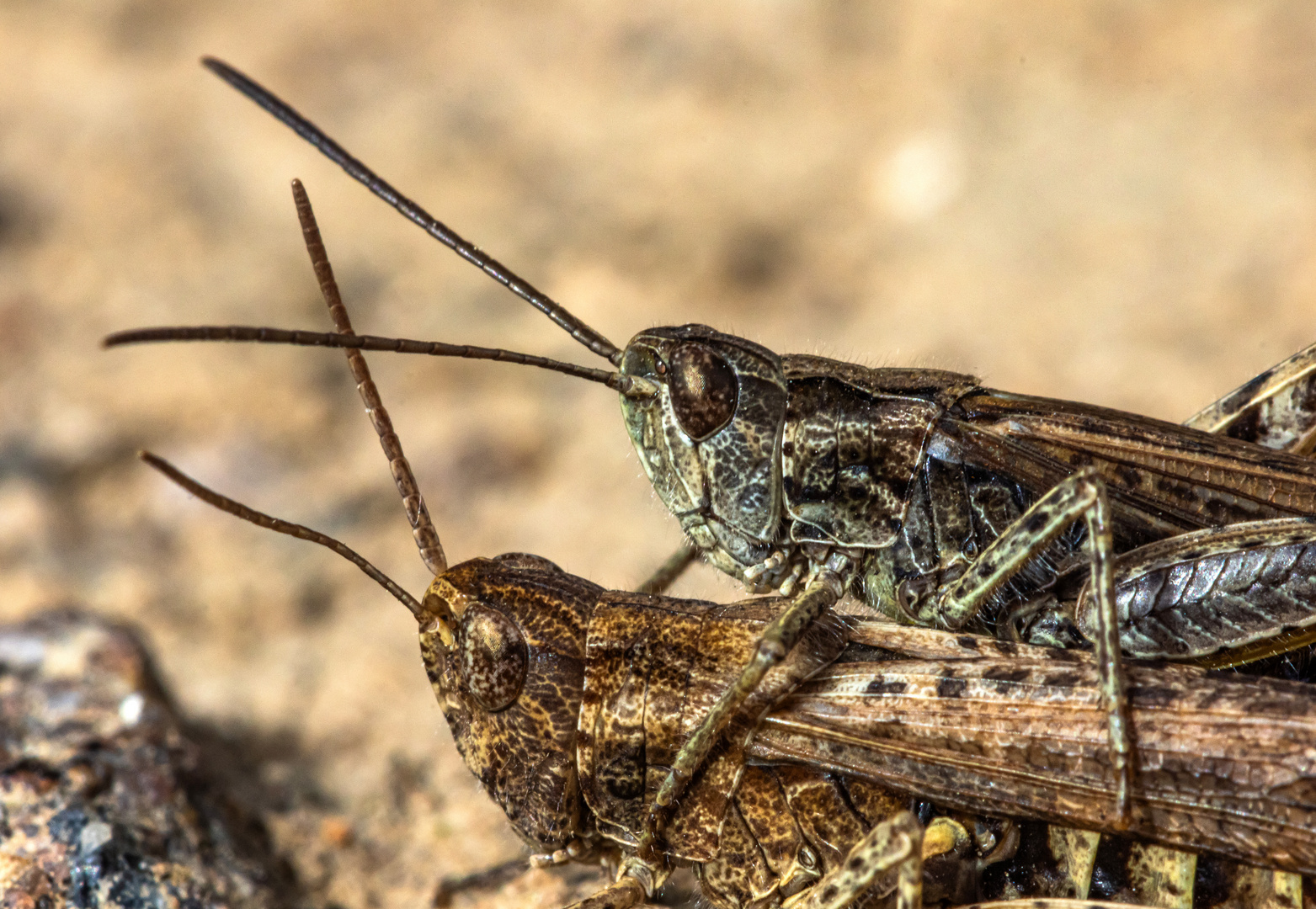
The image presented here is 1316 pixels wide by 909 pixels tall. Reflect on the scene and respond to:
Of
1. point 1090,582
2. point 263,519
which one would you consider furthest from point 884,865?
point 263,519

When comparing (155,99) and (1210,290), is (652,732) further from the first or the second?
(155,99)

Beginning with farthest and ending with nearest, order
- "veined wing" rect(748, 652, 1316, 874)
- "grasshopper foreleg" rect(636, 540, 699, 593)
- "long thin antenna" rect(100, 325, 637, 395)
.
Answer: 1. "grasshopper foreleg" rect(636, 540, 699, 593)
2. "long thin antenna" rect(100, 325, 637, 395)
3. "veined wing" rect(748, 652, 1316, 874)

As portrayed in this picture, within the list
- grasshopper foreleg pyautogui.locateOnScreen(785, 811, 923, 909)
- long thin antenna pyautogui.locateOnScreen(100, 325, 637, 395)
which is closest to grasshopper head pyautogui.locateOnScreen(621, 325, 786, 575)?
long thin antenna pyautogui.locateOnScreen(100, 325, 637, 395)

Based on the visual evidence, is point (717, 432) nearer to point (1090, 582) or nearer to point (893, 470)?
point (893, 470)

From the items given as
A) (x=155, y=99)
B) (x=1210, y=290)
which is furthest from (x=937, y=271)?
(x=155, y=99)

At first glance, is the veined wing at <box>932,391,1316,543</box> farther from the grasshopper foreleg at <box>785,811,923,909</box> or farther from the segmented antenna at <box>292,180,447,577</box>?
the segmented antenna at <box>292,180,447,577</box>
